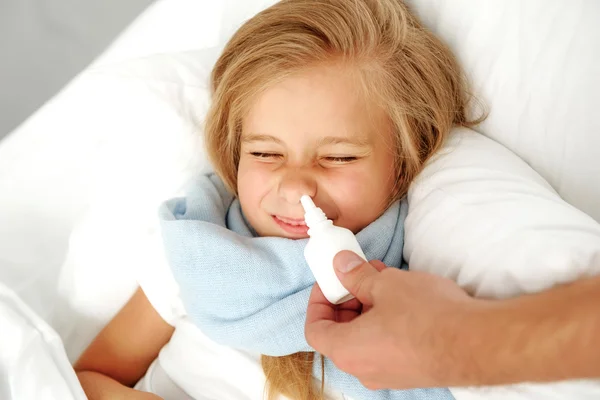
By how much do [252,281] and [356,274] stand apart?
27 cm

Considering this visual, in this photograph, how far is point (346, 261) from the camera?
2.34ft

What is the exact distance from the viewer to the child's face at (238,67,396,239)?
3.01ft

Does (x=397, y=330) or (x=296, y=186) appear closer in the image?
(x=397, y=330)

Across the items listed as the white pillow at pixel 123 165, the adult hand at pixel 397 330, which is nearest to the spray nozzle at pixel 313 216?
the adult hand at pixel 397 330

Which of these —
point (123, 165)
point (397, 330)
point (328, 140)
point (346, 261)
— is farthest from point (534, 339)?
point (123, 165)

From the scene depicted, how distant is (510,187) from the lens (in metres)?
0.87

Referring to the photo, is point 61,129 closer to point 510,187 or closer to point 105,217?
point 105,217

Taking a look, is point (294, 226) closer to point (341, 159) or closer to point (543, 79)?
point (341, 159)

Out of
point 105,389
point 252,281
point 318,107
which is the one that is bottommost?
point 105,389

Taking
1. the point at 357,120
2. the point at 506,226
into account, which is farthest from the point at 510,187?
the point at 357,120

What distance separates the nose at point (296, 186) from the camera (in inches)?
34.7

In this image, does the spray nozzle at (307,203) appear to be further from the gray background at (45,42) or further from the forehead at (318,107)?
the gray background at (45,42)

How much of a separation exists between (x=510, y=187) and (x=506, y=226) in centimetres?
9

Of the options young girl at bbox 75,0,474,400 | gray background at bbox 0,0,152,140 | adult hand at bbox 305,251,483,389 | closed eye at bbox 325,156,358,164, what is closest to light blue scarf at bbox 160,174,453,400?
young girl at bbox 75,0,474,400
